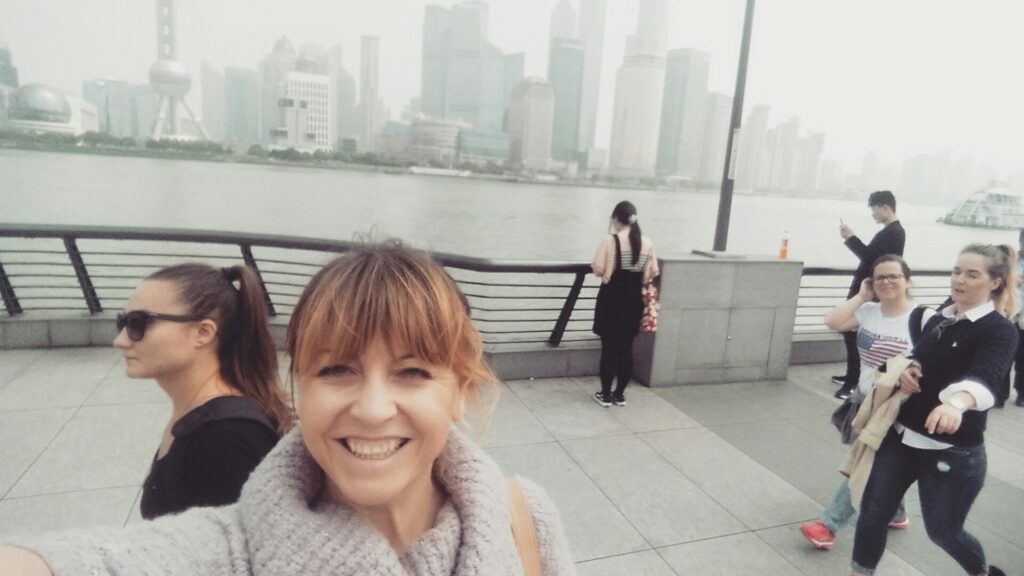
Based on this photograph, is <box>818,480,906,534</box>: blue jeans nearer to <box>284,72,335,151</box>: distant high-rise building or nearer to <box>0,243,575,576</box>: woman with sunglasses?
<box>0,243,575,576</box>: woman with sunglasses

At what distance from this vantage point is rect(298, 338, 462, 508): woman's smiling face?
81cm

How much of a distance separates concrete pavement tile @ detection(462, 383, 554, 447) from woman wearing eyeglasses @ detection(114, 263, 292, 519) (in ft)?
7.28

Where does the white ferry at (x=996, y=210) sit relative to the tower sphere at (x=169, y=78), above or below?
below

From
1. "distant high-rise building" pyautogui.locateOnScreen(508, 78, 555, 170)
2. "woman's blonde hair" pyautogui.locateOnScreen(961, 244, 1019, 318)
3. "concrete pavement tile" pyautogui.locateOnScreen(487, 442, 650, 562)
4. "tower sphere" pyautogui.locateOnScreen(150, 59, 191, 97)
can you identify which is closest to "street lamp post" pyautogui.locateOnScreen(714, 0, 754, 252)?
"concrete pavement tile" pyautogui.locateOnScreen(487, 442, 650, 562)

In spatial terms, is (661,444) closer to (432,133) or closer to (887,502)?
(887,502)

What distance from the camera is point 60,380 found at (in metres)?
4.55

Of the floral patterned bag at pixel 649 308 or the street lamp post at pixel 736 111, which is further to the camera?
the street lamp post at pixel 736 111

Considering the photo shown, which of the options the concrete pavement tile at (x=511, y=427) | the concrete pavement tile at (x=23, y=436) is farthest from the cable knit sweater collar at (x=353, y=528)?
the concrete pavement tile at (x=23, y=436)

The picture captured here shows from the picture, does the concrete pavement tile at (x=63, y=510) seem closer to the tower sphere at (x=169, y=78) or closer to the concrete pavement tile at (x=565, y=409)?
the concrete pavement tile at (x=565, y=409)

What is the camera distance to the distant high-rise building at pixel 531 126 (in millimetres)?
45875

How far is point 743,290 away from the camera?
5.32m

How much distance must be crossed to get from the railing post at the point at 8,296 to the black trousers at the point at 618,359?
5273mm

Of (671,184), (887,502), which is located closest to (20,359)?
(887,502)

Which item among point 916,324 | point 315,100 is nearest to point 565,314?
point 916,324
